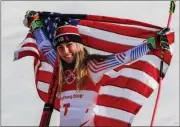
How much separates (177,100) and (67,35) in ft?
11.5

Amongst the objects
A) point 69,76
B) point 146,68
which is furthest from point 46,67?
point 146,68

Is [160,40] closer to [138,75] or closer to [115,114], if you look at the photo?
[138,75]

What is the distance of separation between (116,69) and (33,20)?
119 centimetres

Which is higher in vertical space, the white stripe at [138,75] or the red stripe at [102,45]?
the red stripe at [102,45]

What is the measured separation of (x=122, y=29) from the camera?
7523 mm

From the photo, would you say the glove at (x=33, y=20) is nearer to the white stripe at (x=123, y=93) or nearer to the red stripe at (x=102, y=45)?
the red stripe at (x=102, y=45)

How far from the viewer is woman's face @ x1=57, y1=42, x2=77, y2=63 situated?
675 cm

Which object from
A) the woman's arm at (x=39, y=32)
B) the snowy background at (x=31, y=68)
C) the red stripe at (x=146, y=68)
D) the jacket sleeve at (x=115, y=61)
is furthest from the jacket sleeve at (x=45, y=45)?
the snowy background at (x=31, y=68)

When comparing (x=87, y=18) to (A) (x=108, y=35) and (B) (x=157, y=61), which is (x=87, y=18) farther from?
(B) (x=157, y=61)

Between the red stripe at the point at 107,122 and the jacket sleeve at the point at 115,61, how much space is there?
380 mm

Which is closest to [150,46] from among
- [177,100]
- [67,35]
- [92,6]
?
[67,35]

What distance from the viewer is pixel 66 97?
6.90 meters

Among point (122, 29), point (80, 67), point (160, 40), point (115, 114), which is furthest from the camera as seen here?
point (122, 29)

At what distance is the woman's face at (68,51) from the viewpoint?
6746 millimetres
